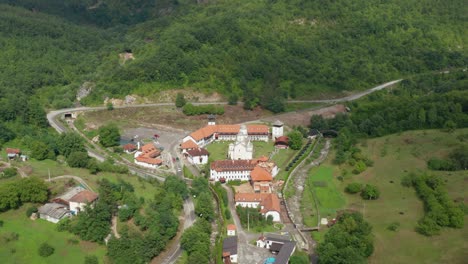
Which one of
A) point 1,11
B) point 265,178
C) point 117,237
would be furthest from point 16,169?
point 1,11

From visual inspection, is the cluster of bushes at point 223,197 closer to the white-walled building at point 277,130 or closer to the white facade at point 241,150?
the white facade at point 241,150

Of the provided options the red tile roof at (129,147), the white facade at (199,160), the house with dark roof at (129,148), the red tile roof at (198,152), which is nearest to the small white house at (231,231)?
the white facade at (199,160)

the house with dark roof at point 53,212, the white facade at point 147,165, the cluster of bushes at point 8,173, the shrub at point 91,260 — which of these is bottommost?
the white facade at point 147,165

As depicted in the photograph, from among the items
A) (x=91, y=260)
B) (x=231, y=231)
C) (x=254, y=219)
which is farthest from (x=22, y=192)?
(x=254, y=219)

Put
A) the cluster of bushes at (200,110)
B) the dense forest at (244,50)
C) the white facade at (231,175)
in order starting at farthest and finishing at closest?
the dense forest at (244,50) → the cluster of bushes at (200,110) → the white facade at (231,175)

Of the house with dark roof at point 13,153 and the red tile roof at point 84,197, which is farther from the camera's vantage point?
the house with dark roof at point 13,153

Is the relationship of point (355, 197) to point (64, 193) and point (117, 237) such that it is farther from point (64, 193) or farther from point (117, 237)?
point (64, 193)

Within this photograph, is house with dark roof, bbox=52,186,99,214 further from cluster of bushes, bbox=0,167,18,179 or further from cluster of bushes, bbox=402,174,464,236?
cluster of bushes, bbox=402,174,464,236

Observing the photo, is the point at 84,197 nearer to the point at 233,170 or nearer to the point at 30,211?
the point at 30,211
